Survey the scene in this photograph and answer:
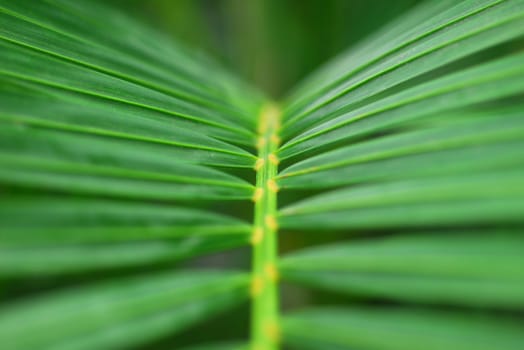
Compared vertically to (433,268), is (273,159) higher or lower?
higher

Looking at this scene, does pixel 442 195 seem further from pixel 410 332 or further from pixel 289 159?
pixel 289 159

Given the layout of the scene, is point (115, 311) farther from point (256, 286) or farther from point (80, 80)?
point (80, 80)

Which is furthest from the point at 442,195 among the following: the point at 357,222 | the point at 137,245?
the point at 137,245

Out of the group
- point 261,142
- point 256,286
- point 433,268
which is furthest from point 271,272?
point 261,142

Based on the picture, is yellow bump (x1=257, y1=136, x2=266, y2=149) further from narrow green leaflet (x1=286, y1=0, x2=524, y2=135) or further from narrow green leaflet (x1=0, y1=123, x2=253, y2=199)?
narrow green leaflet (x1=0, y1=123, x2=253, y2=199)

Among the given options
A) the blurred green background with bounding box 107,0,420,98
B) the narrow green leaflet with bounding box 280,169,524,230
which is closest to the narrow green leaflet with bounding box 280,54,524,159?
the narrow green leaflet with bounding box 280,169,524,230

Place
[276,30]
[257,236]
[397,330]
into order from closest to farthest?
[397,330]
[257,236]
[276,30]
